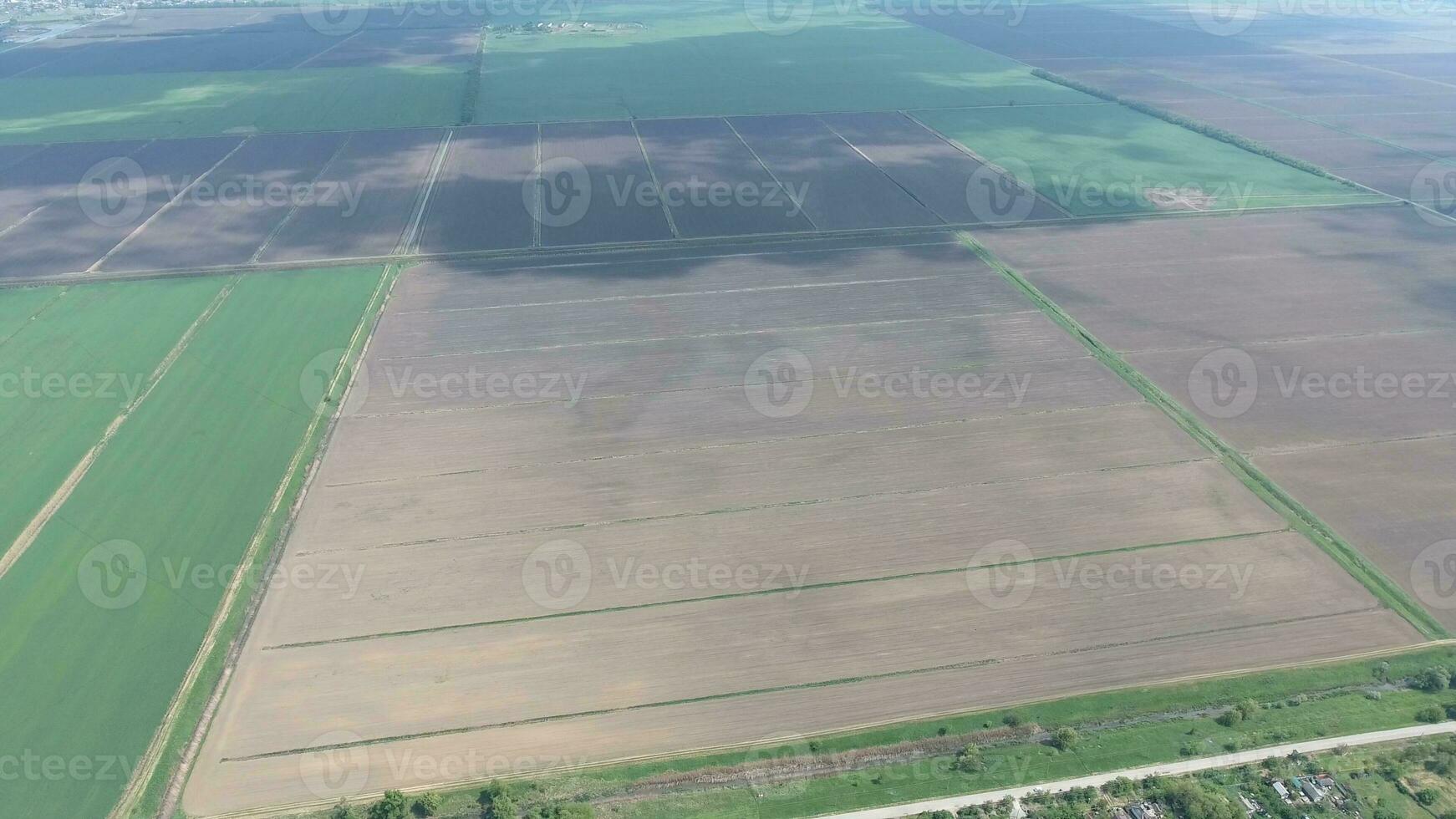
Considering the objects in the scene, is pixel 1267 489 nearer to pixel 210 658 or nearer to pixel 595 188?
pixel 210 658

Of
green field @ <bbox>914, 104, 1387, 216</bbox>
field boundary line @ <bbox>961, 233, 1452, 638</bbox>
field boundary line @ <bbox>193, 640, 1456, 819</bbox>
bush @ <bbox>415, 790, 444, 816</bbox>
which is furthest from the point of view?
green field @ <bbox>914, 104, 1387, 216</bbox>

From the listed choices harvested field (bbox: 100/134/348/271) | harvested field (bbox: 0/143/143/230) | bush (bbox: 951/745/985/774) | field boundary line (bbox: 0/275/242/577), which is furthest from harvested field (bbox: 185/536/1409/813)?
harvested field (bbox: 0/143/143/230)

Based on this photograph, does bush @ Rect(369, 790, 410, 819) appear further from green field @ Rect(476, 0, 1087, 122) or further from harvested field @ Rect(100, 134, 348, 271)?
green field @ Rect(476, 0, 1087, 122)

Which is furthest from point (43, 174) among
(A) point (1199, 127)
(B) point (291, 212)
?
(A) point (1199, 127)

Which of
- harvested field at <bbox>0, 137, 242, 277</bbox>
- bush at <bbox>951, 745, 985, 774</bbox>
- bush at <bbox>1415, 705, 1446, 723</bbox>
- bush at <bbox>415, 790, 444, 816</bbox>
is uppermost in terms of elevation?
harvested field at <bbox>0, 137, 242, 277</bbox>

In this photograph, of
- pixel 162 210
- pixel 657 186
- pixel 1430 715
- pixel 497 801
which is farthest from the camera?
pixel 657 186

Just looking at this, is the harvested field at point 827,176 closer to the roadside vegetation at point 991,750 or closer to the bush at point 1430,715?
the roadside vegetation at point 991,750

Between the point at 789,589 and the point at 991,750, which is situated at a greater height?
the point at 789,589
